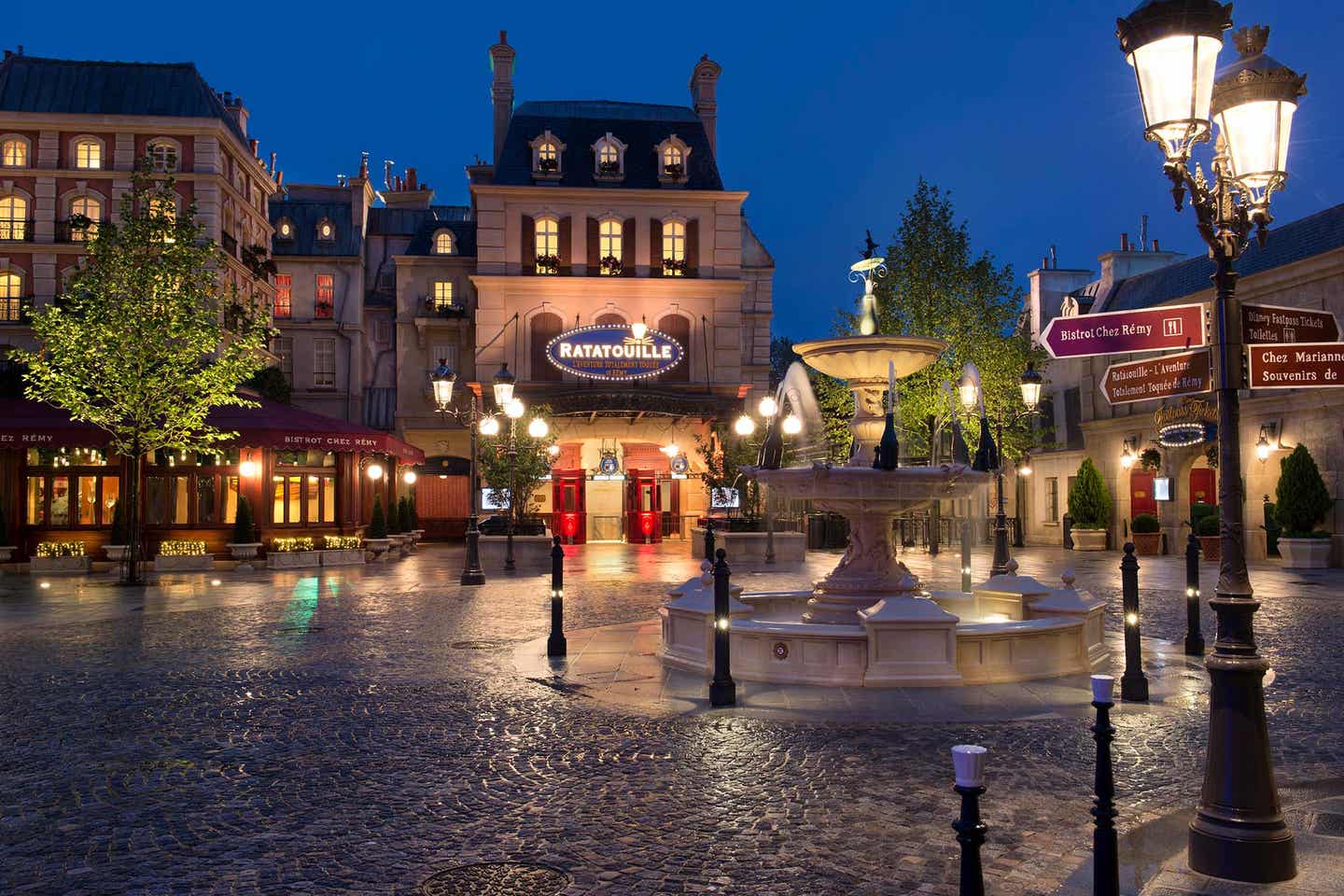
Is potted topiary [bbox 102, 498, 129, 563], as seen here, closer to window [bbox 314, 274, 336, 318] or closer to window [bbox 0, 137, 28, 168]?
window [bbox 0, 137, 28, 168]

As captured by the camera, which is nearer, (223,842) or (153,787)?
(223,842)

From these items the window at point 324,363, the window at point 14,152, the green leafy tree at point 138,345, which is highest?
the window at point 14,152

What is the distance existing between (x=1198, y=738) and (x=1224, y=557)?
351 centimetres

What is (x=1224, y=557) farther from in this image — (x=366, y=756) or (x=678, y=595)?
(x=678, y=595)

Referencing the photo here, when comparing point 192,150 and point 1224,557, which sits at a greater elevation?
point 192,150

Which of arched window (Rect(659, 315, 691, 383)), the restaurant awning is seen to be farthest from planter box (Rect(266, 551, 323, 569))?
arched window (Rect(659, 315, 691, 383))

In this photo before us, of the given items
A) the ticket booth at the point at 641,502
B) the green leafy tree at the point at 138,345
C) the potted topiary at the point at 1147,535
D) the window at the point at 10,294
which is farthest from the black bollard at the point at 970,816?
the window at the point at 10,294

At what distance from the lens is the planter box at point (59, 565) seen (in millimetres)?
25469

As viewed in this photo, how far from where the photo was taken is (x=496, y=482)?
29078 millimetres

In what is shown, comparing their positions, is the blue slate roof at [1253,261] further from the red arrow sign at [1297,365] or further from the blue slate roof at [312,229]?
the blue slate roof at [312,229]

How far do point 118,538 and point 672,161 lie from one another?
2345cm

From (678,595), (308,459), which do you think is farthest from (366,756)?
(308,459)

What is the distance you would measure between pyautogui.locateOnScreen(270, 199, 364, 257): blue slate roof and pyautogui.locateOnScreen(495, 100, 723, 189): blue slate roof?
29.1ft

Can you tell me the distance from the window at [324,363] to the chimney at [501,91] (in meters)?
10.7
